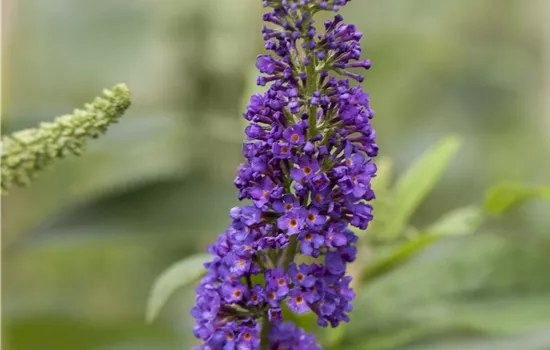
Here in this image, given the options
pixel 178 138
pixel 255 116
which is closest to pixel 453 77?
pixel 178 138

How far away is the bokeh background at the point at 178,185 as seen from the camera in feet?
3.33

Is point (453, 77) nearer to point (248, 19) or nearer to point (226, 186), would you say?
point (248, 19)

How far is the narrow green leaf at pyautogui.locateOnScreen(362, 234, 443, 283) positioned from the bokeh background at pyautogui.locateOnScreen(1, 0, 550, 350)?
0.04 meters

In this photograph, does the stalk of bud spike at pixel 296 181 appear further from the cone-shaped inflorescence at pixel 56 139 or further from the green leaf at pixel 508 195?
the green leaf at pixel 508 195

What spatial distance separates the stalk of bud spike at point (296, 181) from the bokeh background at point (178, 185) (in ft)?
1.03

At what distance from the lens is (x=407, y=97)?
2025 mm

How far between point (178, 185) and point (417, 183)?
1.43ft

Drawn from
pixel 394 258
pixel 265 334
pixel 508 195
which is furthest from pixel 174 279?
pixel 508 195

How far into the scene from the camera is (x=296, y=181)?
583mm

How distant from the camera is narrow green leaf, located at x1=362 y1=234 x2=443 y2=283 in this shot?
86cm

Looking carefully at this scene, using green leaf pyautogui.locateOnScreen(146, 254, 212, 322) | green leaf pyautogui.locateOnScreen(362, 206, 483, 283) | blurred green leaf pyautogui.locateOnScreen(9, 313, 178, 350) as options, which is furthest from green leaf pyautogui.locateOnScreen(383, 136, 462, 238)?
blurred green leaf pyautogui.locateOnScreen(9, 313, 178, 350)

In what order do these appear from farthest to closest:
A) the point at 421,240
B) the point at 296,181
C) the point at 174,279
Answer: the point at 421,240 < the point at 174,279 < the point at 296,181

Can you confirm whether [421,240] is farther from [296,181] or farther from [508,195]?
[296,181]

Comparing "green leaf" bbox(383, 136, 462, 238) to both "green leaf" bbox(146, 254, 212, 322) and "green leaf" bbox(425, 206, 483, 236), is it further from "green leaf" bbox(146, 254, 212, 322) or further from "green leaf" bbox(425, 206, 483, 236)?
Result: "green leaf" bbox(146, 254, 212, 322)
